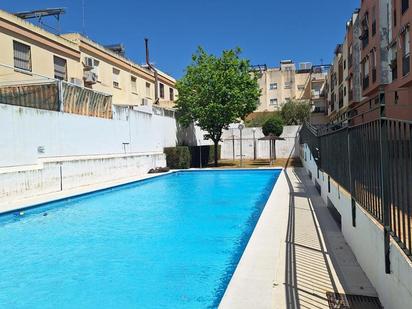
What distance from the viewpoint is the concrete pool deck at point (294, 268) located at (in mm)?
3936

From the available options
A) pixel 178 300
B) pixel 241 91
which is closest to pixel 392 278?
pixel 178 300

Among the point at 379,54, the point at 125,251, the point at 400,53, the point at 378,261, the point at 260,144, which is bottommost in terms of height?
the point at 125,251

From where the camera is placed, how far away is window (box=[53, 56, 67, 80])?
2280 centimetres

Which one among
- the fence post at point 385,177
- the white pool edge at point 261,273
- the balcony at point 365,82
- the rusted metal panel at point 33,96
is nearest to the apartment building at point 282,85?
the balcony at point 365,82

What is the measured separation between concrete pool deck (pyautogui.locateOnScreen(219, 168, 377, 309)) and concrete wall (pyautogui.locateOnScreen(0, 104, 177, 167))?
33.9 ft

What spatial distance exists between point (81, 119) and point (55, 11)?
37.5ft

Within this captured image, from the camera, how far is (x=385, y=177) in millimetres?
3682

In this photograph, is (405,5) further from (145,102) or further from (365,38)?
(145,102)

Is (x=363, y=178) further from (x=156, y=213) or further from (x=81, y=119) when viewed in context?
(x=81, y=119)

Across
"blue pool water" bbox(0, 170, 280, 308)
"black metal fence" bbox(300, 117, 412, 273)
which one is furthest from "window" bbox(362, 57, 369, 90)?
"black metal fence" bbox(300, 117, 412, 273)

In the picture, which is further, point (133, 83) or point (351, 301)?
point (133, 83)

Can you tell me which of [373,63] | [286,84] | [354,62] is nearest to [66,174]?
[373,63]

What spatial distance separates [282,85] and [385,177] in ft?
179

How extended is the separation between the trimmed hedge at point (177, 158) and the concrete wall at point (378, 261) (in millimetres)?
20114
